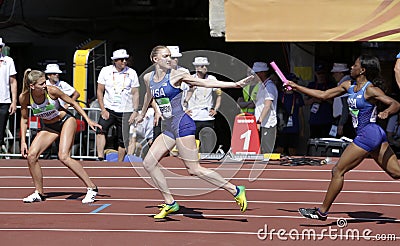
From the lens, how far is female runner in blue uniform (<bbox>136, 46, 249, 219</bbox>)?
9.91 m

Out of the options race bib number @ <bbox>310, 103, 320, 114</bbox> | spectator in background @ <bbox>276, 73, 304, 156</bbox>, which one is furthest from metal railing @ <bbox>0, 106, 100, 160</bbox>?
race bib number @ <bbox>310, 103, 320, 114</bbox>

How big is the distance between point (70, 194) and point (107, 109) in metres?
3.28

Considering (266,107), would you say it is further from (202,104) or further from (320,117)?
(320,117)

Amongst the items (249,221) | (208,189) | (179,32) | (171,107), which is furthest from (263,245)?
(179,32)

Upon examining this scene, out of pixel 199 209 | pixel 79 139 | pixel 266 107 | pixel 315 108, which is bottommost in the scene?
pixel 199 209

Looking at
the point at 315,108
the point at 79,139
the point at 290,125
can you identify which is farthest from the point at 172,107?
the point at 315,108

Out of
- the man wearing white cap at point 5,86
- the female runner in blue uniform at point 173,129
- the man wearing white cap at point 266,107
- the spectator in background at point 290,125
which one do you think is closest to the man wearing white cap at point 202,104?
the man wearing white cap at point 266,107

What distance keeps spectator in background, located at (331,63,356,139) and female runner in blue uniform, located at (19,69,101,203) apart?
6316 mm

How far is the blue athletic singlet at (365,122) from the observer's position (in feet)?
31.2

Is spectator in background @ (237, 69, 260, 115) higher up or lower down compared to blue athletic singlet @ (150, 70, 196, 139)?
lower down

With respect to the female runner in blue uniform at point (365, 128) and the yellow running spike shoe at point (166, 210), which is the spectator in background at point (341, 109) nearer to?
the female runner in blue uniform at point (365, 128)

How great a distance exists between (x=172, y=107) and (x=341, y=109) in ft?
23.2

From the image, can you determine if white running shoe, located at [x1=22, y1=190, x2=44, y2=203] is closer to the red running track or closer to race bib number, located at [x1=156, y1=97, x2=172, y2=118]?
the red running track

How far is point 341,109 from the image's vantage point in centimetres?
1634
